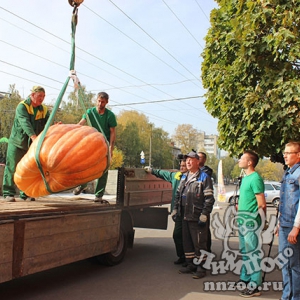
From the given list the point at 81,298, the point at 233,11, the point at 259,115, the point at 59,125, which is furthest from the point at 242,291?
the point at 233,11

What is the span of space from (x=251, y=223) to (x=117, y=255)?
2537 mm

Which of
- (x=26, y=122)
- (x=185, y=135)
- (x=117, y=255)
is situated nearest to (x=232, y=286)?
(x=117, y=255)

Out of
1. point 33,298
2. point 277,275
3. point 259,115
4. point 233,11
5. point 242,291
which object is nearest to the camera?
point 33,298

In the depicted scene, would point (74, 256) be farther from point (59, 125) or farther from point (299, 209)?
point (299, 209)

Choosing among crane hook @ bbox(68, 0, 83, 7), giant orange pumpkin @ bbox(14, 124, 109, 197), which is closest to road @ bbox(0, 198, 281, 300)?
giant orange pumpkin @ bbox(14, 124, 109, 197)

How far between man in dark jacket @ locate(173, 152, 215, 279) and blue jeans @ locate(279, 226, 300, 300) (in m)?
1.47

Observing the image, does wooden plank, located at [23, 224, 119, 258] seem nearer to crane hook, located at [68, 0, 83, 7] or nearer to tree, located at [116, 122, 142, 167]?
crane hook, located at [68, 0, 83, 7]

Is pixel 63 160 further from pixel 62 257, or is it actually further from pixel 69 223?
pixel 62 257

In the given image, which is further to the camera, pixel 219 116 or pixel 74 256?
pixel 219 116

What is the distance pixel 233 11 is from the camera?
6.95 metres

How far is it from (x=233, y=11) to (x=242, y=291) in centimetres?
489

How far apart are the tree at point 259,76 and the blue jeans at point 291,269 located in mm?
1811

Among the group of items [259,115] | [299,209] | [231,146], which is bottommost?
[299,209]

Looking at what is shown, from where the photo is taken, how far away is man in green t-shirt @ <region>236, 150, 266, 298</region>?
5069mm
